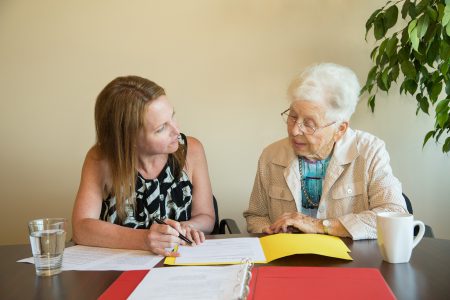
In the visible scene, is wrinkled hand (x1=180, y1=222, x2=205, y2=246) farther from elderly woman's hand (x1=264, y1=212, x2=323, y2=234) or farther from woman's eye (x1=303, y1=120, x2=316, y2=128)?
woman's eye (x1=303, y1=120, x2=316, y2=128)

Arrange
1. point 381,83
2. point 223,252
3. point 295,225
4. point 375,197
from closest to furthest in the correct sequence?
point 223,252
point 295,225
point 375,197
point 381,83

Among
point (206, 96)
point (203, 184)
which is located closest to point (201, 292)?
point (203, 184)

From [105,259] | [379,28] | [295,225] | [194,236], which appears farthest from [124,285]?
[379,28]

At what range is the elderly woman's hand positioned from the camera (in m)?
1.42

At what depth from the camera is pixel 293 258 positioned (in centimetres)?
114

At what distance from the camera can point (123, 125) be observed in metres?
1.65

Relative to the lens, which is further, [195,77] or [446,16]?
[195,77]

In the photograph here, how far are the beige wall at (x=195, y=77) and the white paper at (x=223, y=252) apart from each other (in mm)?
1179

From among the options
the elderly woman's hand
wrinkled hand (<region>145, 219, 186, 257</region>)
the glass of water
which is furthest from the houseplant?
the glass of water

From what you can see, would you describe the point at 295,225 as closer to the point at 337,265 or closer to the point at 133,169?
the point at 337,265

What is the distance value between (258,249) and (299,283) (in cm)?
28

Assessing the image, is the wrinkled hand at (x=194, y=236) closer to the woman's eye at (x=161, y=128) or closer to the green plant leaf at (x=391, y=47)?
the woman's eye at (x=161, y=128)

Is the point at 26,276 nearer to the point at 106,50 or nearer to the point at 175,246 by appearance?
the point at 175,246

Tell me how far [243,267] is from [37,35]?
2.01m
